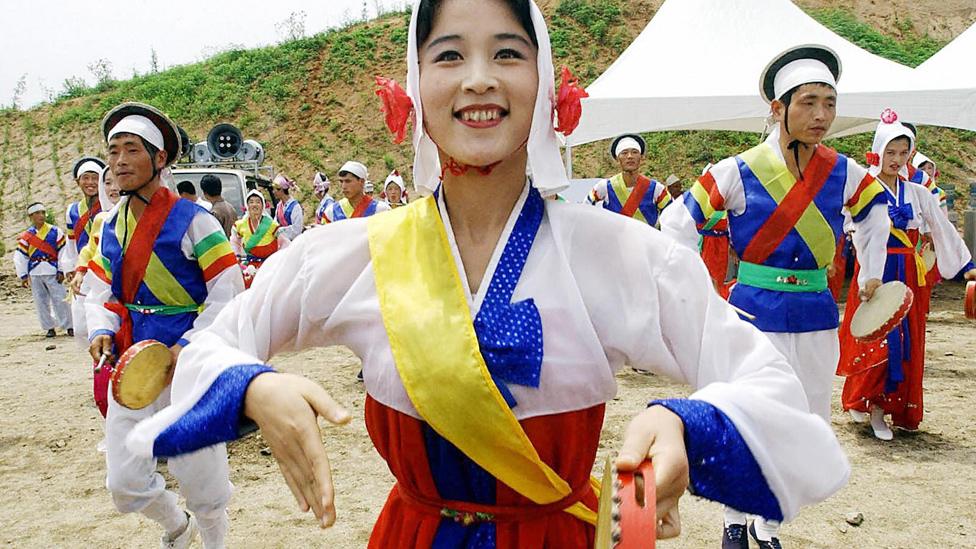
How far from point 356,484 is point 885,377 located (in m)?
3.64

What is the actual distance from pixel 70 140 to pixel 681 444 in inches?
1173

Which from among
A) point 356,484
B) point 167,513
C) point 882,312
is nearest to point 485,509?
point 167,513

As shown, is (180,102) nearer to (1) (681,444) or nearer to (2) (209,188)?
(2) (209,188)

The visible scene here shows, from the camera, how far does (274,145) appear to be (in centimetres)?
2525

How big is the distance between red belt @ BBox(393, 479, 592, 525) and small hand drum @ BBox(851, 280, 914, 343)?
3.03 metres

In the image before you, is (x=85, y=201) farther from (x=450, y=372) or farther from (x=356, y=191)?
(x=450, y=372)

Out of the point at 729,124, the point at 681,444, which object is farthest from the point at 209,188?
the point at 681,444

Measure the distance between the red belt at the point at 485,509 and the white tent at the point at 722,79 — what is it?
25.6ft

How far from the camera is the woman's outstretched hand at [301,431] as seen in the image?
1.20 m

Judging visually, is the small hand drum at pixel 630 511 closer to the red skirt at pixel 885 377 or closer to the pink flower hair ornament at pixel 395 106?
the pink flower hair ornament at pixel 395 106

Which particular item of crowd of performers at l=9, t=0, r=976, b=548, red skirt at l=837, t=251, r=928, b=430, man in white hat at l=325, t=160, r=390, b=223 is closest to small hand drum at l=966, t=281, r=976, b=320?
red skirt at l=837, t=251, r=928, b=430

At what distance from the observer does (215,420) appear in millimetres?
1296

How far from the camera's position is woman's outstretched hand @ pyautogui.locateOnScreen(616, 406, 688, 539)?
1.06m

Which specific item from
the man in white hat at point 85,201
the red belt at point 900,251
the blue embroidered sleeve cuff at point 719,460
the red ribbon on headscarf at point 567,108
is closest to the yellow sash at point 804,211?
the red ribbon on headscarf at point 567,108
